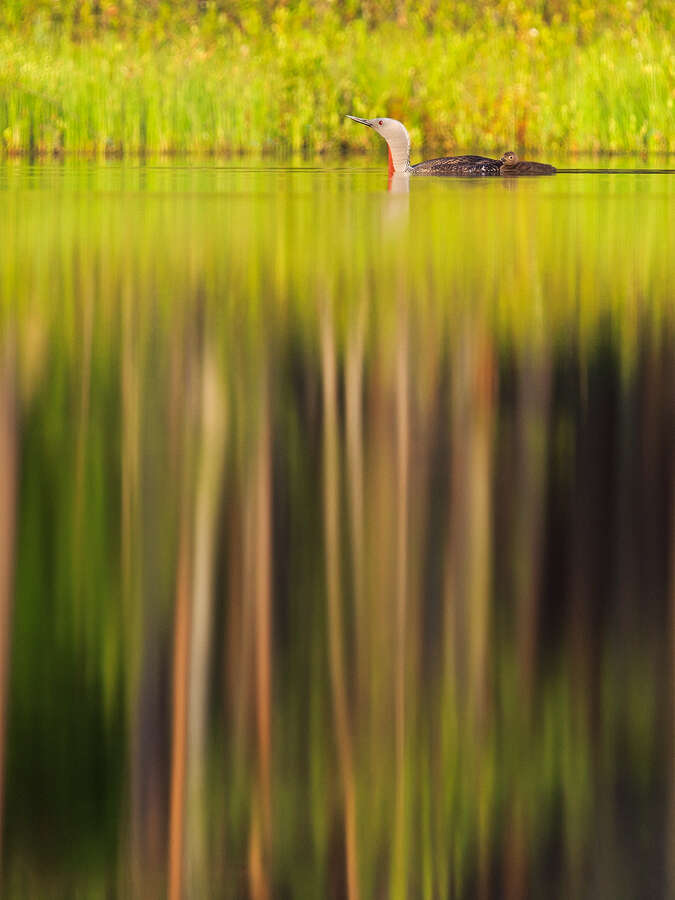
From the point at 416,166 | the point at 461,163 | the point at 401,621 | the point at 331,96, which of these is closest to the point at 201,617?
the point at 401,621

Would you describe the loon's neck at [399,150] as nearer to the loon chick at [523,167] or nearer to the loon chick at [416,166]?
the loon chick at [416,166]

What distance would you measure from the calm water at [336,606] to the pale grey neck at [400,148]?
806 centimetres

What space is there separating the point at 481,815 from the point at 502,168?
12.0 m

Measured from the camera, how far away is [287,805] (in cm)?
221

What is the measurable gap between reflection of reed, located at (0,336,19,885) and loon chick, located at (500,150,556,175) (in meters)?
9.19

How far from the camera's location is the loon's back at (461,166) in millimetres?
13766

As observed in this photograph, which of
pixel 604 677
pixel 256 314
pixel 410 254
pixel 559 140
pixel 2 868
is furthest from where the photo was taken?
pixel 559 140

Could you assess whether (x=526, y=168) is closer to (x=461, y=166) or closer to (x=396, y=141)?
(x=461, y=166)

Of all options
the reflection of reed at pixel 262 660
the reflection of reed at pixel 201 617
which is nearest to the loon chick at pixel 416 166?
the reflection of reed at pixel 201 617

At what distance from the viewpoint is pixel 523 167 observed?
44.9 feet

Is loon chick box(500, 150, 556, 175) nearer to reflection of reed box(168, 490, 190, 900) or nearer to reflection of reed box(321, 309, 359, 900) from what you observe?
reflection of reed box(321, 309, 359, 900)

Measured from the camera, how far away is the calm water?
215cm

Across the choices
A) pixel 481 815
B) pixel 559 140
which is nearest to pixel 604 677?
pixel 481 815

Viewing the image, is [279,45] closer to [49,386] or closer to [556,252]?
[556,252]
